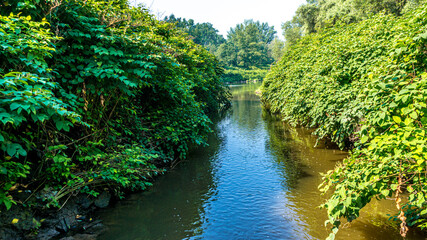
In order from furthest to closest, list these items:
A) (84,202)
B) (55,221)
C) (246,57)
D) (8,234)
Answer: (246,57) < (84,202) < (55,221) < (8,234)

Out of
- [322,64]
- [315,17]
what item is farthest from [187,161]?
[315,17]

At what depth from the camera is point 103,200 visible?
6953 mm

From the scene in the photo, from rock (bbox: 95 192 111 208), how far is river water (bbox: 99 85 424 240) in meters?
0.26

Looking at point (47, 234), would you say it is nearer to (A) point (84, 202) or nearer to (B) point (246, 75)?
(A) point (84, 202)

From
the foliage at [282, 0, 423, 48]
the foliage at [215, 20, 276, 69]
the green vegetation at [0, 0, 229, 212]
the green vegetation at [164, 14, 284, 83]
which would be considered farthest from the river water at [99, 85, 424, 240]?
the foliage at [215, 20, 276, 69]

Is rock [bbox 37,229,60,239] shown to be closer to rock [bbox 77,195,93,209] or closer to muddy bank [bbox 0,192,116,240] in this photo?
muddy bank [bbox 0,192,116,240]

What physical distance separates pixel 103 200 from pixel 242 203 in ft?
12.7

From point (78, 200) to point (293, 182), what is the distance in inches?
→ 259

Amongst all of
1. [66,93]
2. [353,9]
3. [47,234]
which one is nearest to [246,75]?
[353,9]

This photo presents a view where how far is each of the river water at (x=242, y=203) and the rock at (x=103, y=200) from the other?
26 centimetres

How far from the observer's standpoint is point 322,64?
12.0 metres

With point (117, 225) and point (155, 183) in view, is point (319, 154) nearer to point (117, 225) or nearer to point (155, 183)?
point (155, 183)

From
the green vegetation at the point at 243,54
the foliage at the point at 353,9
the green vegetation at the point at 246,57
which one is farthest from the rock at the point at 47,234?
the green vegetation at the point at 246,57

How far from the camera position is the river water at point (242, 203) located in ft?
19.4
